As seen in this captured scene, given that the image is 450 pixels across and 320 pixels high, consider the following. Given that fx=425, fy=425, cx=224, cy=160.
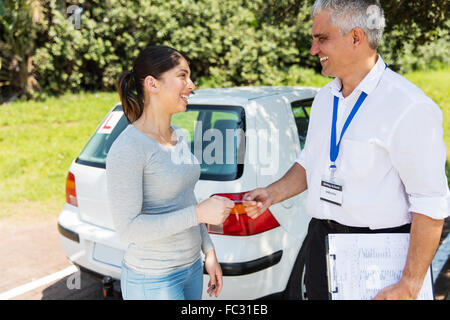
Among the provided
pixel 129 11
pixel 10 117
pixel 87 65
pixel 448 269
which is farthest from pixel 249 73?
pixel 448 269

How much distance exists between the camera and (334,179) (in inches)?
70.6

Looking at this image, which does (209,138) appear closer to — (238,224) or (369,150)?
(238,224)

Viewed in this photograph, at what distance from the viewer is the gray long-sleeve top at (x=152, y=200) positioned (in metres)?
1.75

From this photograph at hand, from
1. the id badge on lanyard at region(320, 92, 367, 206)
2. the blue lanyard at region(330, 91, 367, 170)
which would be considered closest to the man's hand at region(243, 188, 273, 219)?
the id badge on lanyard at region(320, 92, 367, 206)

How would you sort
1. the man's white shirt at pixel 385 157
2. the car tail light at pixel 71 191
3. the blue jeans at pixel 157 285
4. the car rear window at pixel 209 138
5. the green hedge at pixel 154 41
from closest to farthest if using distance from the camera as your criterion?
1. the man's white shirt at pixel 385 157
2. the blue jeans at pixel 157 285
3. the car rear window at pixel 209 138
4. the car tail light at pixel 71 191
5. the green hedge at pixel 154 41

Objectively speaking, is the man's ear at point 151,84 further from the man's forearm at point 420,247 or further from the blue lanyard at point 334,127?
the man's forearm at point 420,247

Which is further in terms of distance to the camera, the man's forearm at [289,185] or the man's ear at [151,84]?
the man's forearm at [289,185]

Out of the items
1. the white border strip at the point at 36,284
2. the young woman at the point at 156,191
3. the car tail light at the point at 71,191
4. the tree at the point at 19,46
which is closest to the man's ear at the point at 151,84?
the young woman at the point at 156,191

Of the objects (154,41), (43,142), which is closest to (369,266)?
(43,142)

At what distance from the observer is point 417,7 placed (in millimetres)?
5156

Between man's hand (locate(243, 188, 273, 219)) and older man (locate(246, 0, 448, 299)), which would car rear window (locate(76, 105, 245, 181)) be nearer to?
man's hand (locate(243, 188, 273, 219))

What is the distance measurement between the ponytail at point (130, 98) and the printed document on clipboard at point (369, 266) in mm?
1072

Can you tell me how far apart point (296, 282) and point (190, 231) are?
4.36 feet

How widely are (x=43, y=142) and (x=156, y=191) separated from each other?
296 inches
